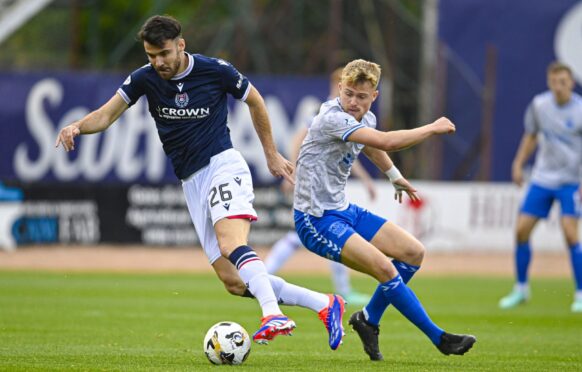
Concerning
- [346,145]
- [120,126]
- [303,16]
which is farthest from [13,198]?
[346,145]

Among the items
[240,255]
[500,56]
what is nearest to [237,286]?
[240,255]

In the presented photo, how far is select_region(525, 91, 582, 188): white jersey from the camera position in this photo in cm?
1372

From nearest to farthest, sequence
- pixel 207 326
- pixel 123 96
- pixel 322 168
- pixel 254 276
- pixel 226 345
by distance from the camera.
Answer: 1. pixel 226 345
2. pixel 254 276
3. pixel 322 168
4. pixel 123 96
5. pixel 207 326

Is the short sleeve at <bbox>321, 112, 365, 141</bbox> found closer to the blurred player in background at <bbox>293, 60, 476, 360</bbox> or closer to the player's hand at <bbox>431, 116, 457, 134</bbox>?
the blurred player in background at <bbox>293, 60, 476, 360</bbox>

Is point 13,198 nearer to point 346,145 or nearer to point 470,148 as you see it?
Result: point 470,148

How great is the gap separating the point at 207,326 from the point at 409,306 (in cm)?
337

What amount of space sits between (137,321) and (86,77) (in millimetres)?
12701

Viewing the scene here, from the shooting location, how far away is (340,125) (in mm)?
8242

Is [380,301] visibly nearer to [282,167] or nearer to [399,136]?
[282,167]

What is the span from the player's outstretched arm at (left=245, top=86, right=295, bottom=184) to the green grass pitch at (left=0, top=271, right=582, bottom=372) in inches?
56.3

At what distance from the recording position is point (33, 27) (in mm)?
27188

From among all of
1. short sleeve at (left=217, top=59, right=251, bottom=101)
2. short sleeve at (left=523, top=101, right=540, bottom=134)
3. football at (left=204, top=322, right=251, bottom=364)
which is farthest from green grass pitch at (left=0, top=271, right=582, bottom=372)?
short sleeve at (left=523, top=101, right=540, bottom=134)

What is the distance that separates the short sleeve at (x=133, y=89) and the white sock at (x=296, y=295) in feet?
5.72

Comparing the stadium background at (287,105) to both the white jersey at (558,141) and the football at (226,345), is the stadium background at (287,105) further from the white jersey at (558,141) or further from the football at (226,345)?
the football at (226,345)
